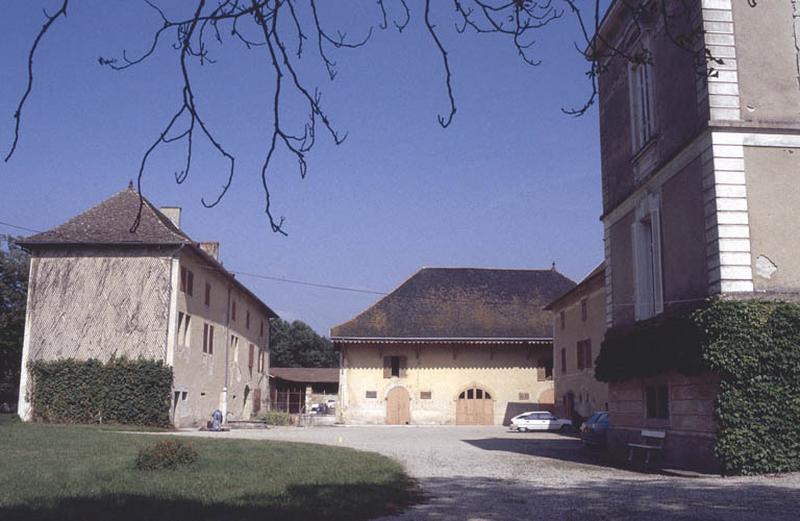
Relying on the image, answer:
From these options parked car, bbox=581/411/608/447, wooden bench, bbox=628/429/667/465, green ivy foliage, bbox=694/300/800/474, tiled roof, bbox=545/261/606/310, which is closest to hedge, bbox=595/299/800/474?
green ivy foliage, bbox=694/300/800/474

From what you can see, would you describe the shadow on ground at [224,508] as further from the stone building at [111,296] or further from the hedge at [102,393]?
the stone building at [111,296]

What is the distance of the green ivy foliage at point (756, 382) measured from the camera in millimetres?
13266

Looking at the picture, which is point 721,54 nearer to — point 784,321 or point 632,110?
point 632,110

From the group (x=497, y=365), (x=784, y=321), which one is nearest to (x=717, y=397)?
(x=784, y=321)

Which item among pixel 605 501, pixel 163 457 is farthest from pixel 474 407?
pixel 605 501

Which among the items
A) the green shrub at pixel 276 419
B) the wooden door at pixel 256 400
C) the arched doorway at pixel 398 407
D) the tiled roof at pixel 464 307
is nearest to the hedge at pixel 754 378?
the green shrub at pixel 276 419

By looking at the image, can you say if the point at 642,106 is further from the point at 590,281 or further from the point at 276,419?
the point at 276,419

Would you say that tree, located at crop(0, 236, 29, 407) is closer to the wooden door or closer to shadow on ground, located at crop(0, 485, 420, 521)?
the wooden door

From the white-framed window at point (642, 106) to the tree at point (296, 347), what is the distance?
73.6 metres

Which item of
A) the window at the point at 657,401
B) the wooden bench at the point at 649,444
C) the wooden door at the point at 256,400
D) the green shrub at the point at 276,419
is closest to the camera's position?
the wooden bench at the point at 649,444

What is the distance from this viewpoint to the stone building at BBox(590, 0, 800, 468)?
46.5 feet

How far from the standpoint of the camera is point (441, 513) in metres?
8.92

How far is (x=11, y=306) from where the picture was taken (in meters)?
46.3

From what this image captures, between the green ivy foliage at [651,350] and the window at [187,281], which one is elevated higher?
the window at [187,281]
